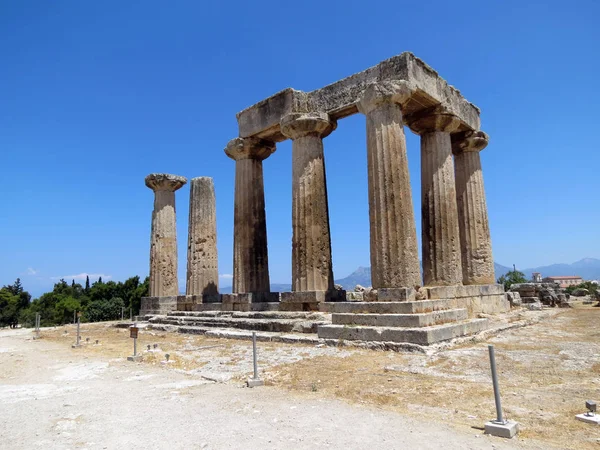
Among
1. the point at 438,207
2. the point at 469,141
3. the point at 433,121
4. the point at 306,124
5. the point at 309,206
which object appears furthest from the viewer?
the point at 469,141

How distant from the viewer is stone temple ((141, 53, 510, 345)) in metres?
10.5

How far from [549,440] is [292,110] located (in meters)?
12.4

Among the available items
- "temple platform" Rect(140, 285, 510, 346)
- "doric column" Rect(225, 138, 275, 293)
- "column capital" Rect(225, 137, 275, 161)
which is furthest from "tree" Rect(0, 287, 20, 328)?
"column capital" Rect(225, 137, 275, 161)

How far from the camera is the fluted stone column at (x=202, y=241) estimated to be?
1977cm

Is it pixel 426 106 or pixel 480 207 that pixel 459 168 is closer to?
pixel 480 207

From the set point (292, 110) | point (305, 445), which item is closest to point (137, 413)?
point (305, 445)

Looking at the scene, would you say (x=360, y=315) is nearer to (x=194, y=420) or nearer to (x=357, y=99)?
(x=194, y=420)

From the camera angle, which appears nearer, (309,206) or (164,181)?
(309,206)

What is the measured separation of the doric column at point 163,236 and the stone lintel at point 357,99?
7.00 m

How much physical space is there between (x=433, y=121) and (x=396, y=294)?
244 inches

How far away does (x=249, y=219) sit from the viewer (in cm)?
1658

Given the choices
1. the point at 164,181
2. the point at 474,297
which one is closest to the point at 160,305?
the point at 164,181

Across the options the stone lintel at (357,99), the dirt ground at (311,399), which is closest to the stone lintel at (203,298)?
the stone lintel at (357,99)

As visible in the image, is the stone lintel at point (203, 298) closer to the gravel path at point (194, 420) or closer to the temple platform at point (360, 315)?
the temple platform at point (360, 315)
